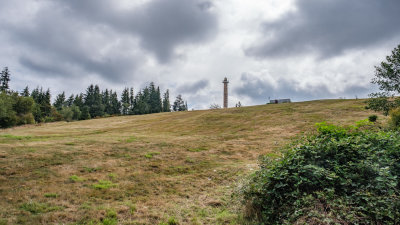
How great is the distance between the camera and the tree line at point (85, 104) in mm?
45500

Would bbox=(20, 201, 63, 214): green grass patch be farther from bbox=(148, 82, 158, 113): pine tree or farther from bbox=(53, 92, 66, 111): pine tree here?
bbox=(53, 92, 66, 111): pine tree

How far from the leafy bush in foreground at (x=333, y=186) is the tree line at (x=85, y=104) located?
56664mm

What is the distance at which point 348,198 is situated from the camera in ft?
10.3

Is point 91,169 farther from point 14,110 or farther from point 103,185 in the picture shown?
point 14,110

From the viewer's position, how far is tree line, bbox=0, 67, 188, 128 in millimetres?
45500

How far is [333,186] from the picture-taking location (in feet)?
11.3

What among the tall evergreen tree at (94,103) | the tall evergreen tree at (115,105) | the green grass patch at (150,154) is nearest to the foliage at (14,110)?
the tall evergreen tree at (94,103)

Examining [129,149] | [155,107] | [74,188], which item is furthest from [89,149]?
[155,107]

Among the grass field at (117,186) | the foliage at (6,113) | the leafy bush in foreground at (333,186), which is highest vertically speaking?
the foliage at (6,113)

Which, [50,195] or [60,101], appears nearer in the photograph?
[50,195]

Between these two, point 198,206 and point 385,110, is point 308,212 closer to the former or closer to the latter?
point 198,206

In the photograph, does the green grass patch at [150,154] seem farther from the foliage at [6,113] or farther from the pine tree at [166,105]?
the pine tree at [166,105]

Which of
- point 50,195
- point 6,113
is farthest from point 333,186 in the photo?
point 6,113

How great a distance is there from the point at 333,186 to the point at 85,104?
81.5m
